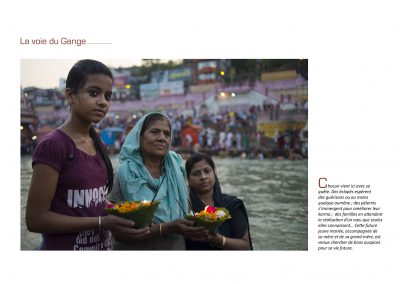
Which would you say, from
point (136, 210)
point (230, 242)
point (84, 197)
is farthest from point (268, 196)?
point (84, 197)

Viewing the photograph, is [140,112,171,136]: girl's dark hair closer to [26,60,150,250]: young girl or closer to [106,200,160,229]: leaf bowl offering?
[26,60,150,250]: young girl

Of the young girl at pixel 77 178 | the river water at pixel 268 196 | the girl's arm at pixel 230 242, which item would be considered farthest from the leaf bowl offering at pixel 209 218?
the river water at pixel 268 196

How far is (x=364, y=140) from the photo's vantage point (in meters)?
2.76

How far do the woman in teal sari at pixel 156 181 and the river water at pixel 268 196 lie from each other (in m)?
0.49

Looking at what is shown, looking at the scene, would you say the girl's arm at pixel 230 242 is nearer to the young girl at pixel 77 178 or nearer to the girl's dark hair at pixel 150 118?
the young girl at pixel 77 178

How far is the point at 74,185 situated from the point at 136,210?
316 millimetres

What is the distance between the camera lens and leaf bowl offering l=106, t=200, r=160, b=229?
1.94 m

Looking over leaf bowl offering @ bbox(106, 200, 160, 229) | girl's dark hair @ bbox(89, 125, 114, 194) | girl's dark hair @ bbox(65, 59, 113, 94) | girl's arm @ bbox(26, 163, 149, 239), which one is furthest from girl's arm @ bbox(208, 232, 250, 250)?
girl's dark hair @ bbox(65, 59, 113, 94)

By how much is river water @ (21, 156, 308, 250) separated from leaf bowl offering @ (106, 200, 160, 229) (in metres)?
0.46

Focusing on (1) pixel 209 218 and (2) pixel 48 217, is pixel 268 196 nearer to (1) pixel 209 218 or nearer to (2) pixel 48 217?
(1) pixel 209 218

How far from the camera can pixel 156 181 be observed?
2.18 metres

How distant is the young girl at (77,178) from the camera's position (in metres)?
1.74
